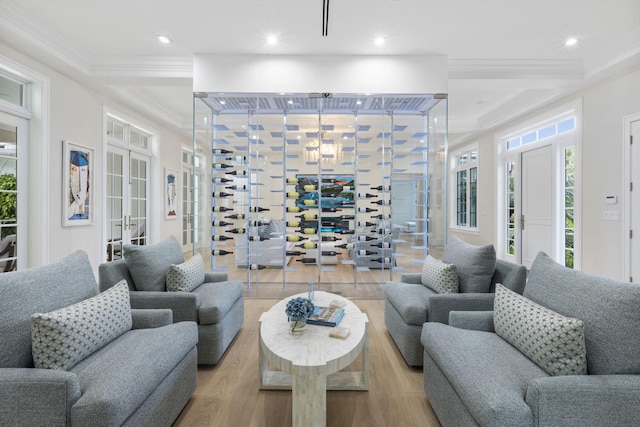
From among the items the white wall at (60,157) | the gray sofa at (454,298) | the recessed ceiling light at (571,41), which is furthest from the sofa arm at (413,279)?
the white wall at (60,157)

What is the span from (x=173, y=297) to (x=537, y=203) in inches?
228

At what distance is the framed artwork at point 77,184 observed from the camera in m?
3.80

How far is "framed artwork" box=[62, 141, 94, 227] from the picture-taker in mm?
3801

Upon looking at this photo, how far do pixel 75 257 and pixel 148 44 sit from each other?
2.92 m

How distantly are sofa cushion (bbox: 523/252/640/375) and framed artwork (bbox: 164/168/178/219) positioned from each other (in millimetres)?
6565

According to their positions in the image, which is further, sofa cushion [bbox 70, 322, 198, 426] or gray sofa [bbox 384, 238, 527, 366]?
gray sofa [bbox 384, 238, 527, 366]

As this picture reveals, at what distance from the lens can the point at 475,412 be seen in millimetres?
1171

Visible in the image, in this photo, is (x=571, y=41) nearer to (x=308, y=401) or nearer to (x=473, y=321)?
(x=473, y=321)

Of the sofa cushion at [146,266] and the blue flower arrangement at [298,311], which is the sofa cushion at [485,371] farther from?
the sofa cushion at [146,266]

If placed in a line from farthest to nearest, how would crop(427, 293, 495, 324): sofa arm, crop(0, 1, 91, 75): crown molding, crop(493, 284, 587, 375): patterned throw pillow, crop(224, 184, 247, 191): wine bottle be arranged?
crop(224, 184, 247, 191): wine bottle → crop(0, 1, 91, 75): crown molding → crop(427, 293, 495, 324): sofa arm → crop(493, 284, 587, 375): patterned throw pillow

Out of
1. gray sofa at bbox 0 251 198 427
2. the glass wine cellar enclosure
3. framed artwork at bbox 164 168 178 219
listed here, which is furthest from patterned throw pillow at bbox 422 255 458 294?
framed artwork at bbox 164 168 178 219

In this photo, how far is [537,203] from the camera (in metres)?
5.23

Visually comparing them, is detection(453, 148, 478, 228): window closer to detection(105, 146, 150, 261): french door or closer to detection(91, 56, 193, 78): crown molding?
detection(91, 56, 193, 78): crown molding

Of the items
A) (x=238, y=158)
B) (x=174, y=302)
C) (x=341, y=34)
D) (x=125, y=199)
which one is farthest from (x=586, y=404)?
(x=125, y=199)
